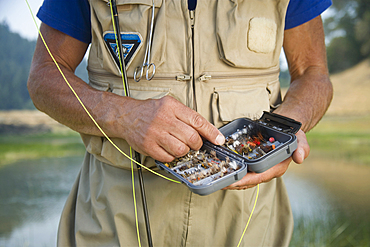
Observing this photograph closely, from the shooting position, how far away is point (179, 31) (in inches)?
39.2

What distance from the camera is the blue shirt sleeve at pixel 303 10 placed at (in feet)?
3.94

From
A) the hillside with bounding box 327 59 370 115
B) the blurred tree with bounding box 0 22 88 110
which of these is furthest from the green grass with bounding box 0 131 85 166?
the hillside with bounding box 327 59 370 115

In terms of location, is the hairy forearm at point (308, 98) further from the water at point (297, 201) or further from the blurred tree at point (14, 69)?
the blurred tree at point (14, 69)

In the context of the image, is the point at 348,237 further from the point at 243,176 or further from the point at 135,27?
the point at 135,27

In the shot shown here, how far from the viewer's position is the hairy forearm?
1.18 metres

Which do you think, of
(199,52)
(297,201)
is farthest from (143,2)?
(297,201)

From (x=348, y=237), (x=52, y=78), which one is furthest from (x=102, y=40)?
(x=348, y=237)

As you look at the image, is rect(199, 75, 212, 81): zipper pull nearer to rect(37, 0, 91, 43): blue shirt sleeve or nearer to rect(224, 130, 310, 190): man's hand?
rect(224, 130, 310, 190): man's hand

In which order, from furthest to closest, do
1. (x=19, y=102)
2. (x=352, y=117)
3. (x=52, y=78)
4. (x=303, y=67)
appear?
(x=352, y=117), (x=19, y=102), (x=303, y=67), (x=52, y=78)

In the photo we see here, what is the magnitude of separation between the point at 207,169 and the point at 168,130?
17 cm

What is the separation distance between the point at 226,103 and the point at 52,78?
2.13 ft

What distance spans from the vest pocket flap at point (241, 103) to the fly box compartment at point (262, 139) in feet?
0.11

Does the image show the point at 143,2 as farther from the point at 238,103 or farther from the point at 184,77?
the point at 238,103

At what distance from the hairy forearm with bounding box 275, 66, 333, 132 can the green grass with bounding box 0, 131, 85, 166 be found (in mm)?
3898
